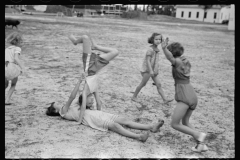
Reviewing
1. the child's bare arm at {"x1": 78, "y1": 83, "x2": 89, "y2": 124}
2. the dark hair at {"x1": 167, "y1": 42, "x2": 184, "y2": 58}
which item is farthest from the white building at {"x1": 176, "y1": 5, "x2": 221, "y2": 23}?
the child's bare arm at {"x1": 78, "y1": 83, "x2": 89, "y2": 124}

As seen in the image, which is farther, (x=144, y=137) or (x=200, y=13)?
(x=200, y=13)

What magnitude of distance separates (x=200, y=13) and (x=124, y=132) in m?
75.1

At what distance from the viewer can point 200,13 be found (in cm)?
7344

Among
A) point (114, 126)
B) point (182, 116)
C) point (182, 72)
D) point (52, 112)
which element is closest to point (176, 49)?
point (182, 72)

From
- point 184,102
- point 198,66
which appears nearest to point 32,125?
point 184,102

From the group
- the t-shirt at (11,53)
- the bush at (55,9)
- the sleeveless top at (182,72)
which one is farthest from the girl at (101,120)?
the bush at (55,9)

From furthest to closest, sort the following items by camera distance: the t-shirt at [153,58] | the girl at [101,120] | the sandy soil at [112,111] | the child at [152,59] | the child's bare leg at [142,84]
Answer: the child's bare leg at [142,84] < the t-shirt at [153,58] < the child at [152,59] < the girl at [101,120] < the sandy soil at [112,111]

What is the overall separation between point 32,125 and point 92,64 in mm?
1234

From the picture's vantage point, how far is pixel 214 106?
5.49m

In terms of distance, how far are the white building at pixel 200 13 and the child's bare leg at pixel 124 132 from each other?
71.8 m

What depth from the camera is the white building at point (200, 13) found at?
70062 mm

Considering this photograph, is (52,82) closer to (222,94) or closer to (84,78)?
(84,78)

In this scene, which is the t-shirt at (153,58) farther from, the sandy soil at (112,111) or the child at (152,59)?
the sandy soil at (112,111)

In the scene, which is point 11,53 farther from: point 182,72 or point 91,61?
point 182,72
